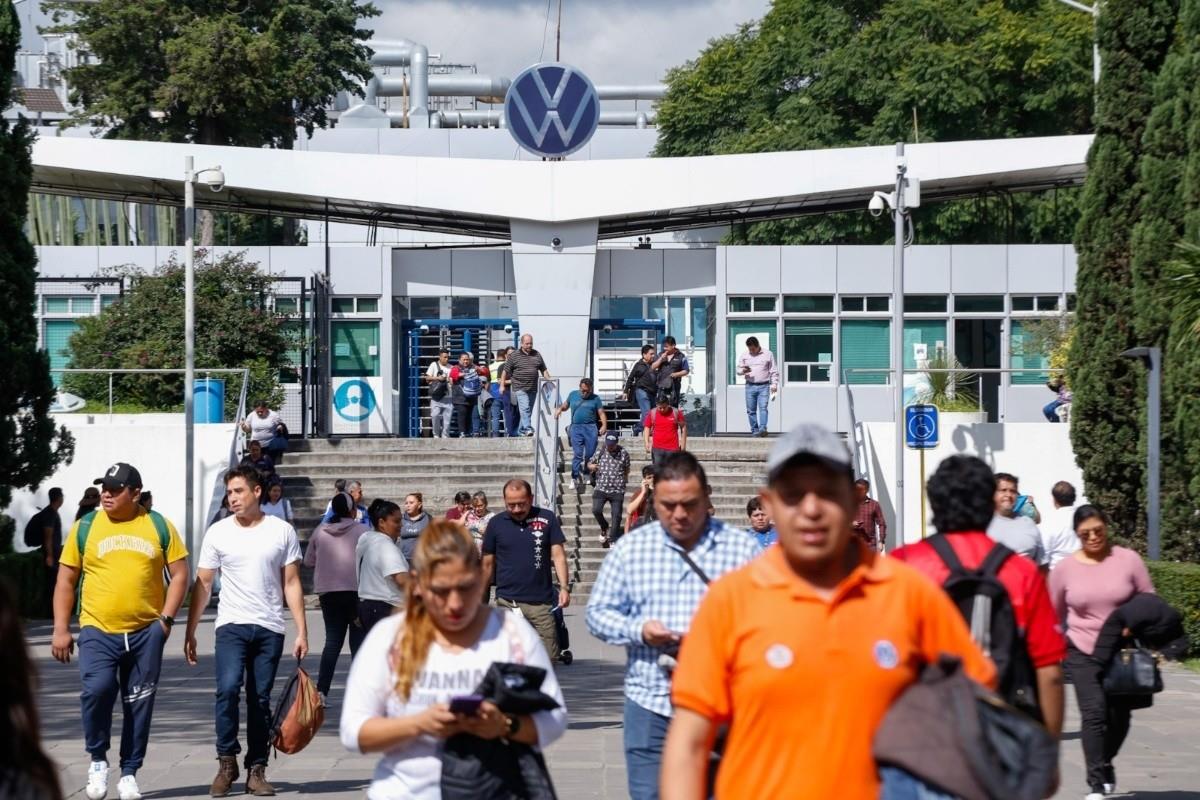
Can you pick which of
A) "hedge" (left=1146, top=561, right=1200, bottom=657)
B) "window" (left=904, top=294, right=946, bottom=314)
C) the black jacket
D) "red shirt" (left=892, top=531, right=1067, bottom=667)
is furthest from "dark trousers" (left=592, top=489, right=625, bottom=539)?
"red shirt" (left=892, top=531, right=1067, bottom=667)

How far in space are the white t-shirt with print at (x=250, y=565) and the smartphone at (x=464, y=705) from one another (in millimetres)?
5200

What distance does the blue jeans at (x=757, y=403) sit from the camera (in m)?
29.9

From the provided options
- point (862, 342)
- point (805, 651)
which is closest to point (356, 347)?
point (862, 342)

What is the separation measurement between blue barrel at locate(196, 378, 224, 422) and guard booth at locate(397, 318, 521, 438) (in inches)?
259

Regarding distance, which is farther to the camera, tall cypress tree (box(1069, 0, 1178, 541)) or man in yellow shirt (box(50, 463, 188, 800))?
tall cypress tree (box(1069, 0, 1178, 541))

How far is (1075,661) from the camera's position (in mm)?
9656

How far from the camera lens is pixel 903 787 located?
382cm

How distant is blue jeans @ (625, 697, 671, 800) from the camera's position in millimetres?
6297

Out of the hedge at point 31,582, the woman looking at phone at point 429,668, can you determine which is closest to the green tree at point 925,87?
the hedge at point 31,582

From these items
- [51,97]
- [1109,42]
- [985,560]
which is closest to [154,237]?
[51,97]

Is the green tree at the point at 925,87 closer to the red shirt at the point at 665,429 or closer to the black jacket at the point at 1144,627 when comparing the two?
the red shirt at the point at 665,429

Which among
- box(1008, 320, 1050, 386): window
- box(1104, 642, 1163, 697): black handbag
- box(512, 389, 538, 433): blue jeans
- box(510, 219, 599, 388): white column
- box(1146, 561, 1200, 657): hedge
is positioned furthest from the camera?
box(1008, 320, 1050, 386): window

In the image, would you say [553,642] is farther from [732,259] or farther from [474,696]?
[732,259]

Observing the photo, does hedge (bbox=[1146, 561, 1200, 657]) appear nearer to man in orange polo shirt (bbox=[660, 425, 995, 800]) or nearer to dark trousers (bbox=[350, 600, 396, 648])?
dark trousers (bbox=[350, 600, 396, 648])
